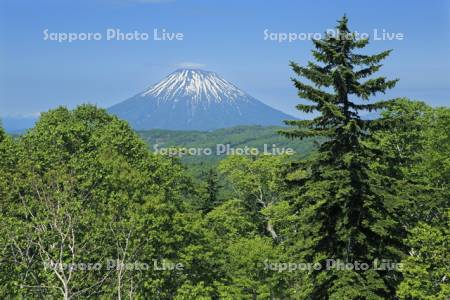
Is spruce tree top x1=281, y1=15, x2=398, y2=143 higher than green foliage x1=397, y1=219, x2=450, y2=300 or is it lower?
higher

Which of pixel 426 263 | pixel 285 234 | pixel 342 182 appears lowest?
pixel 426 263

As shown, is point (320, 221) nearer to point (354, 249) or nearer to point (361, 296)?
point (354, 249)

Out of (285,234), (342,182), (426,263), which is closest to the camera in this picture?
(342,182)

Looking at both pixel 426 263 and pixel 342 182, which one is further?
pixel 426 263

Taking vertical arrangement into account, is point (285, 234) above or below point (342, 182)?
below

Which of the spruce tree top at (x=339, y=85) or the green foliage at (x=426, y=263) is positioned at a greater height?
the spruce tree top at (x=339, y=85)
